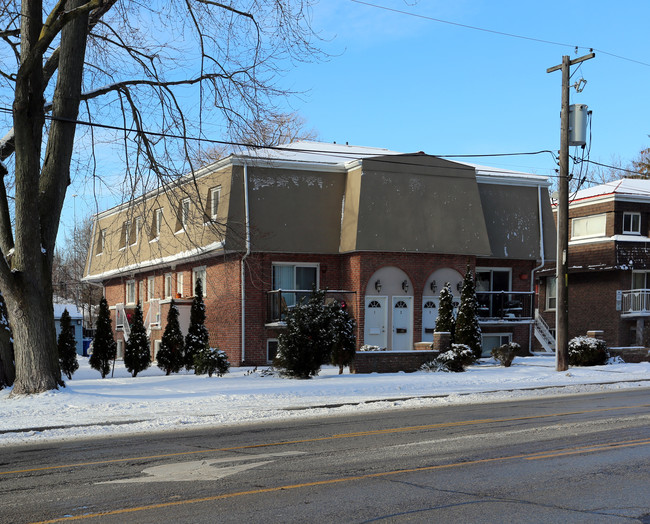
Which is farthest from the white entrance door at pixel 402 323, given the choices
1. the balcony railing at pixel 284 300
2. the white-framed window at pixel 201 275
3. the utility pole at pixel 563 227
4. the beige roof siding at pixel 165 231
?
the white-framed window at pixel 201 275

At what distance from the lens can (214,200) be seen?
27.8m

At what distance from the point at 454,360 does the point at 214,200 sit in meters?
10.8

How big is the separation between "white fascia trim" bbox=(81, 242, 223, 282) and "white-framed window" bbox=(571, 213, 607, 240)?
1999 cm

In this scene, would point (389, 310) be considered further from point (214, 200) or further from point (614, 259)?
point (614, 259)

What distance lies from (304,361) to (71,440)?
9886 millimetres

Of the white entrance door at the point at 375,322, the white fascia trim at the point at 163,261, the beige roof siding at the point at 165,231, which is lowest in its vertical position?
the white entrance door at the point at 375,322

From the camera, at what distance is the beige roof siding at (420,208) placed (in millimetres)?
27141

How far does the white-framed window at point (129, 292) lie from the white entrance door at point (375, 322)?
15.5m

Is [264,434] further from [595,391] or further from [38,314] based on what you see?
[595,391]

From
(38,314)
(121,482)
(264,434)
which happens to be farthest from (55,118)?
(121,482)

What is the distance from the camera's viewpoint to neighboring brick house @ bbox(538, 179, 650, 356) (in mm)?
36250

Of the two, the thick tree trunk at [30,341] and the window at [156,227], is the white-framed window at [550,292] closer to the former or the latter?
the window at [156,227]

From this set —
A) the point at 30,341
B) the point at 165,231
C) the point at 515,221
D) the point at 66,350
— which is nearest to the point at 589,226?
the point at 515,221

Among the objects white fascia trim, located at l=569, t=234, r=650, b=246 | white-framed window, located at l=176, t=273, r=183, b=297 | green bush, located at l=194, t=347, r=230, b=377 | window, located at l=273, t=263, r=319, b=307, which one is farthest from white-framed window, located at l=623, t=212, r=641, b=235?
green bush, located at l=194, t=347, r=230, b=377
